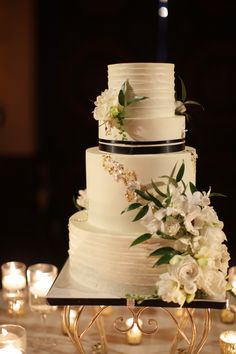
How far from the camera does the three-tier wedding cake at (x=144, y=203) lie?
2.48 metres

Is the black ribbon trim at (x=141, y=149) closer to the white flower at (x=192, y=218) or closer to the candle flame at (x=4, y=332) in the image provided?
the white flower at (x=192, y=218)

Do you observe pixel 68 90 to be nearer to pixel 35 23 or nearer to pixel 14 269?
pixel 35 23

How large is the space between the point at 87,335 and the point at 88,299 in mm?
786

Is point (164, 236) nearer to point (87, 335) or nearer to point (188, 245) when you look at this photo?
point (188, 245)

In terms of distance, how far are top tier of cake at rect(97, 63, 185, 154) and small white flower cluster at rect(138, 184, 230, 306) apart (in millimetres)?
312

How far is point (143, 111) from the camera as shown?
270 cm

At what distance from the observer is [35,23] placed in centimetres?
647

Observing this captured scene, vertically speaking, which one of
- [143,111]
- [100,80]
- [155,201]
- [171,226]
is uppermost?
[100,80]

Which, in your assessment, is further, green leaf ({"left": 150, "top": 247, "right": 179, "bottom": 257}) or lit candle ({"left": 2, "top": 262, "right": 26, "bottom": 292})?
lit candle ({"left": 2, "top": 262, "right": 26, "bottom": 292})

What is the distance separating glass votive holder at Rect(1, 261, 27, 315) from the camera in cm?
350

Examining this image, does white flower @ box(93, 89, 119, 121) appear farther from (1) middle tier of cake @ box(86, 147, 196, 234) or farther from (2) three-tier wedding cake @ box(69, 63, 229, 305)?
(1) middle tier of cake @ box(86, 147, 196, 234)

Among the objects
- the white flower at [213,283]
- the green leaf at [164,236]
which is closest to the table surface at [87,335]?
the white flower at [213,283]

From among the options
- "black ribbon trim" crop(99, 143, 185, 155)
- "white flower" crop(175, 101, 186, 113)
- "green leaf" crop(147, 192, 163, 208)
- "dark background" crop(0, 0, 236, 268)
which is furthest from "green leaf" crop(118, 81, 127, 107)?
"dark background" crop(0, 0, 236, 268)

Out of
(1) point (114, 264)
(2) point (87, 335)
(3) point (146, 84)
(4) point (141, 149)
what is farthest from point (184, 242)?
(2) point (87, 335)
